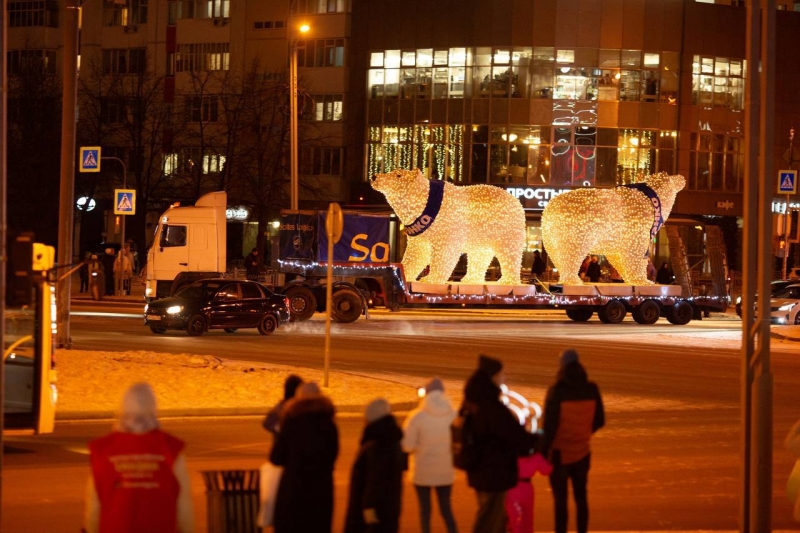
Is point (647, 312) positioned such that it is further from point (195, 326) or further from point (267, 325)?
point (195, 326)

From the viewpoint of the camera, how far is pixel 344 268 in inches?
1316

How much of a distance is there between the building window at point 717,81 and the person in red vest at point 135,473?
202ft

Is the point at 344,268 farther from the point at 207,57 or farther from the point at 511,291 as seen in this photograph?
the point at 207,57

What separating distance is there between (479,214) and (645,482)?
23.9 metres

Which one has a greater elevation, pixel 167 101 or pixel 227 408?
pixel 167 101

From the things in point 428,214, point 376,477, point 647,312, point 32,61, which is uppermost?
point 32,61

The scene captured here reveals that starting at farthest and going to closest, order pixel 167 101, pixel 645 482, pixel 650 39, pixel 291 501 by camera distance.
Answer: pixel 167 101, pixel 650 39, pixel 645 482, pixel 291 501

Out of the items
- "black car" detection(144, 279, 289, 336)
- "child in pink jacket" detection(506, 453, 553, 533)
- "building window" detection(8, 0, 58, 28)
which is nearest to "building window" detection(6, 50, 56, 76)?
"building window" detection(8, 0, 58, 28)

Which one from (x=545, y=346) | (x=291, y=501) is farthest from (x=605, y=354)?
(x=291, y=501)

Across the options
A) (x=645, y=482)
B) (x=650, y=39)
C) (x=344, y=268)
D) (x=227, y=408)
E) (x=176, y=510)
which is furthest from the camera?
(x=650, y=39)

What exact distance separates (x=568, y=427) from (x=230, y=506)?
2.92 m

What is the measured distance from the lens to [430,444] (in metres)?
8.14

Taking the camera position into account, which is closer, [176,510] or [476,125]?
[176,510]

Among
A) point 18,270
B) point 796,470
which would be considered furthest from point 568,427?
point 18,270
